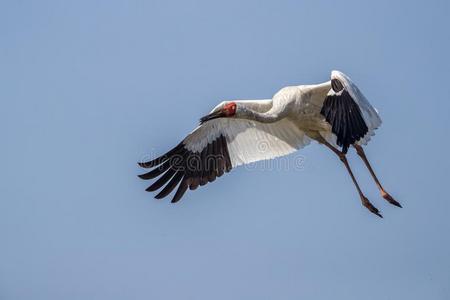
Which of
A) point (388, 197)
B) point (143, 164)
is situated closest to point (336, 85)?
point (388, 197)

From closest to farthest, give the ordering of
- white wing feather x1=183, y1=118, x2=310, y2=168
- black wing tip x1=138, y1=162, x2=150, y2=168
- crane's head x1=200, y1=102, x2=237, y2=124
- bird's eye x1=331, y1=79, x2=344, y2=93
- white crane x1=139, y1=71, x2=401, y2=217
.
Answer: bird's eye x1=331, y1=79, x2=344, y2=93
crane's head x1=200, y1=102, x2=237, y2=124
white crane x1=139, y1=71, x2=401, y2=217
black wing tip x1=138, y1=162, x2=150, y2=168
white wing feather x1=183, y1=118, x2=310, y2=168

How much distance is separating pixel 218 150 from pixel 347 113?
2900 millimetres

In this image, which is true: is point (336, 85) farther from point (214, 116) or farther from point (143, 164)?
point (143, 164)

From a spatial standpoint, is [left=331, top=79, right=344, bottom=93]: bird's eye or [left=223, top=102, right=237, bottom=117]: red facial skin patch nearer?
[left=331, top=79, right=344, bottom=93]: bird's eye

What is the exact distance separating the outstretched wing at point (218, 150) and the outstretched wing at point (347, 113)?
6.21 feet

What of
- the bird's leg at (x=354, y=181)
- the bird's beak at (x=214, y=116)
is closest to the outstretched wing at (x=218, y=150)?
the bird's leg at (x=354, y=181)

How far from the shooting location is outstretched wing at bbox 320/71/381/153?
1352cm

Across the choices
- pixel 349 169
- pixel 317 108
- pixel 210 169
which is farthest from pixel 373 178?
pixel 210 169

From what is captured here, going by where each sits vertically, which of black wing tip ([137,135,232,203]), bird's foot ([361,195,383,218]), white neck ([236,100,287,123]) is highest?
white neck ([236,100,287,123])

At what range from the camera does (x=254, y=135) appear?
16.0m

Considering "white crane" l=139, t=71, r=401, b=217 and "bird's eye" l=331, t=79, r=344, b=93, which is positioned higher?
"bird's eye" l=331, t=79, r=344, b=93

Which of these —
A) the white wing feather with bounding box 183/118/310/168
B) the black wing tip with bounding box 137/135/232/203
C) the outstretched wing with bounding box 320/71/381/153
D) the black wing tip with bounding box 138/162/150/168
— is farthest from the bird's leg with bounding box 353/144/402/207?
the black wing tip with bounding box 138/162/150/168

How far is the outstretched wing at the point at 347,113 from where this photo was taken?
1352 cm

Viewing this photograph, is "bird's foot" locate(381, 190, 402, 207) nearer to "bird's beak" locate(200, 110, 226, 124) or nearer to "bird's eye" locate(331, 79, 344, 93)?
"bird's eye" locate(331, 79, 344, 93)
